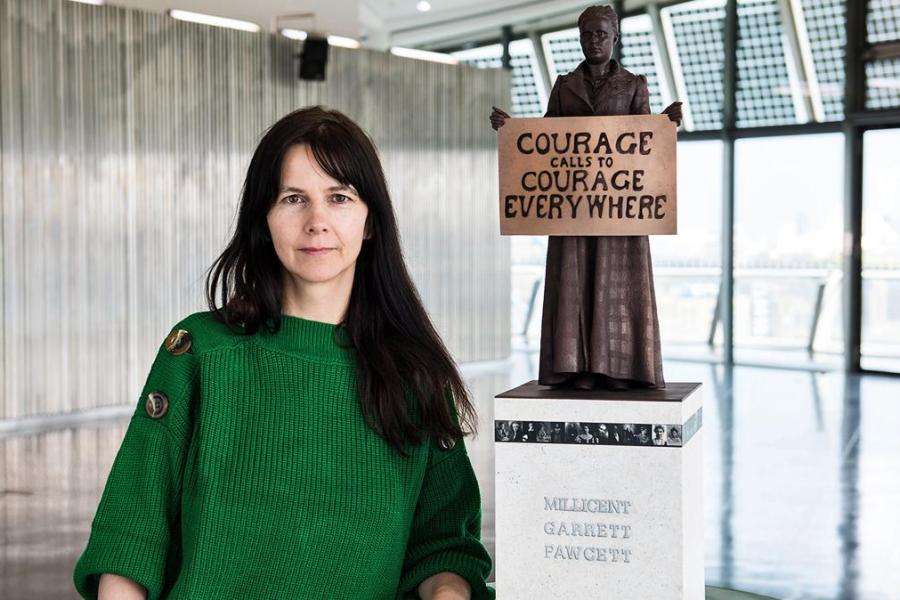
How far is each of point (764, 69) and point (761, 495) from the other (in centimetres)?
784

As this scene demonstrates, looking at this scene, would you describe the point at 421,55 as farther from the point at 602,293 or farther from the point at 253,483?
the point at 253,483

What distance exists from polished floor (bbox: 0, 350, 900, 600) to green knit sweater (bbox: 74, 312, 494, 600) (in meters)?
2.86

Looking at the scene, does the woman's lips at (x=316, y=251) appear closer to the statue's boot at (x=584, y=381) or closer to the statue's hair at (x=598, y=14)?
the statue's boot at (x=584, y=381)

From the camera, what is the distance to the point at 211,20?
957cm

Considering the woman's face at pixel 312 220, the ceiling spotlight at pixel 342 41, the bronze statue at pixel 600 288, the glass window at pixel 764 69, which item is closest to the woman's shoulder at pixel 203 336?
the woman's face at pixel 312 220

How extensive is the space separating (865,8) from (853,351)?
351 cm

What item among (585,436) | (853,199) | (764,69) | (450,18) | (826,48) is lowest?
(585,436)

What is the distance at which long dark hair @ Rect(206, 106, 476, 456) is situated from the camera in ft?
6.03

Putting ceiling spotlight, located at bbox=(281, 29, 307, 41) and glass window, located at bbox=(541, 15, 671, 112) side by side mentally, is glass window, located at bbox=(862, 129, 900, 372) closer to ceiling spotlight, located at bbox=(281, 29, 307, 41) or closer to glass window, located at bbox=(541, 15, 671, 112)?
glass window, located at bbox=(541, 15, 671, 112)

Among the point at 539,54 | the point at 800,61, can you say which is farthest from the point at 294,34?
the point at 800,61

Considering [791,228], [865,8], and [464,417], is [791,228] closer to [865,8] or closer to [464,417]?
[865,8]

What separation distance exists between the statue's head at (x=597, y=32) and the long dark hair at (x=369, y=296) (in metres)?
0.86

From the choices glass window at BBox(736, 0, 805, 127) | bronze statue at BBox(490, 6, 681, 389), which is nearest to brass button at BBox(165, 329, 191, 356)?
bronze statue at BBox(490, 6, 681, 389)

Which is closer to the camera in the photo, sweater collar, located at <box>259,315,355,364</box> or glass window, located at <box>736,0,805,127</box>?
sweater collar, located at <box>259,315,355,364</box>
